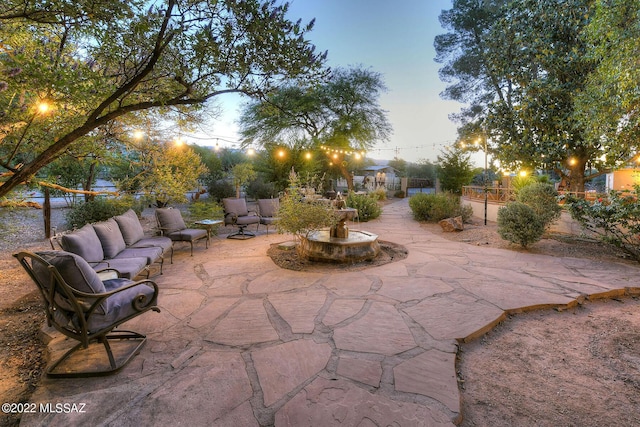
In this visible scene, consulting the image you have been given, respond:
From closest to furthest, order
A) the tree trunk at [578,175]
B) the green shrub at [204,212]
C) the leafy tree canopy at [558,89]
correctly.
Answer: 1. the leafy tree canopy at [558,89]
2. the green shrub at [204,212]
3. the tree trunk at [578,175]

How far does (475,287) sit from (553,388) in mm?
1973

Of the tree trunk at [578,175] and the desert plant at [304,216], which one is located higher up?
the tree trunk at [578,175]

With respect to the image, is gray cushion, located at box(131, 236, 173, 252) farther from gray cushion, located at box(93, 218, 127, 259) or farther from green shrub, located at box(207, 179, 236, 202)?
green shrub, located at box(207, 179, 236, 202)

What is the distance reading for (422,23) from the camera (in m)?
15.1

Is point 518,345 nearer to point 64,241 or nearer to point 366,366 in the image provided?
point 366,366

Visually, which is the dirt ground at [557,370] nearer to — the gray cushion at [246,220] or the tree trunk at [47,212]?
the gray cushion at [246,220]

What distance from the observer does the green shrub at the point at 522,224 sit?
6.37 meters

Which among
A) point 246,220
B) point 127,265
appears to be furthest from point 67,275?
point 246,220

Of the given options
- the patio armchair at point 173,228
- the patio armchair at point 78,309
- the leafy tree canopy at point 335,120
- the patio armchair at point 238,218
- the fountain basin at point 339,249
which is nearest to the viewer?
the patio armchair at point 78,309

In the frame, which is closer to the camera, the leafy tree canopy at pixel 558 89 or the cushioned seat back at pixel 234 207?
the leafy tree canopy at pixel 558 89

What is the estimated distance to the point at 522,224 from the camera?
6.41 metres

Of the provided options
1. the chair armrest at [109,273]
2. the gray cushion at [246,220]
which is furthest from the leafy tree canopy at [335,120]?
the chair armrest at [109,273]

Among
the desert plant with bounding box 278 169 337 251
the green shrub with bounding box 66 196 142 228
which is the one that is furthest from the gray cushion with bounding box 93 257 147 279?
the green shrub with bounding box 66 196 142 228

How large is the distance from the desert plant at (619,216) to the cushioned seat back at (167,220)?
8.24 m
